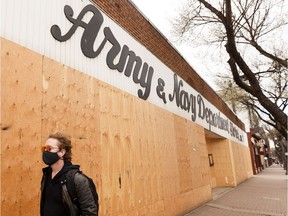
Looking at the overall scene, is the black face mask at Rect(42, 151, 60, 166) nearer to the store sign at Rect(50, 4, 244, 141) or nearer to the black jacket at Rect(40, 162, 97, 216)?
the black jacket at Rect(40, 162, 97, 216)

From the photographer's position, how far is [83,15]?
5.95 m

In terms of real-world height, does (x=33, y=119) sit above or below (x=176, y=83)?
below

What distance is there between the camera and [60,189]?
9.62 ft

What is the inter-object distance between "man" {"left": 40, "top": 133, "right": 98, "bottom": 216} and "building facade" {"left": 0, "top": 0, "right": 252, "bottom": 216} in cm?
98

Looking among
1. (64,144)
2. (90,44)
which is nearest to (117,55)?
(90,44)

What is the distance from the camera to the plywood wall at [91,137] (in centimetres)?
391

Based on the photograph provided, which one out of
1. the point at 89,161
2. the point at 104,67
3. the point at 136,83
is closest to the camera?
the point at 89,161

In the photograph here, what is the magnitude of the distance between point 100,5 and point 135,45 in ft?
5.85

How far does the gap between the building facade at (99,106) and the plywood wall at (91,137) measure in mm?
17

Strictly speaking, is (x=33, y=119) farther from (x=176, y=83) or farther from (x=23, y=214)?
(x=176, y=83)

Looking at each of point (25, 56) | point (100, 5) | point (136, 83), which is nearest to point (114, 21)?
point (100, 5)

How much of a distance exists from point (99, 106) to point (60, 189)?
10.1 ft

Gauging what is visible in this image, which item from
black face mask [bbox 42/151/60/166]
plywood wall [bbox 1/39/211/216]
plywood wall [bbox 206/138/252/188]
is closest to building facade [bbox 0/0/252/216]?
plywood wall [bbox 1/39/211/216]

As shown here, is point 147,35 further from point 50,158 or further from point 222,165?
point 222,165
